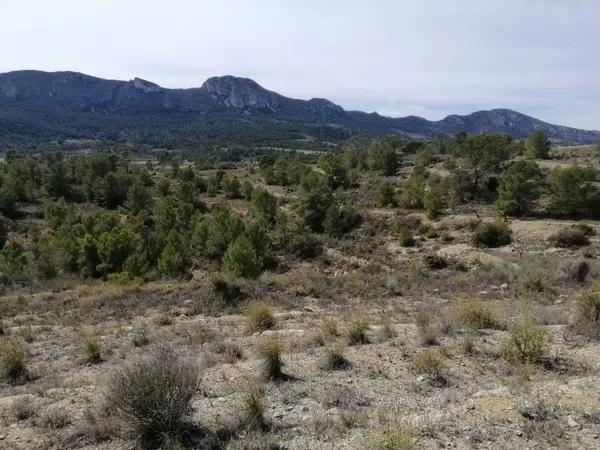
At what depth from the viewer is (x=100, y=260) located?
100ft

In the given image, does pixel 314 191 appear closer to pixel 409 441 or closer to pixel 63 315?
pixel 63 315

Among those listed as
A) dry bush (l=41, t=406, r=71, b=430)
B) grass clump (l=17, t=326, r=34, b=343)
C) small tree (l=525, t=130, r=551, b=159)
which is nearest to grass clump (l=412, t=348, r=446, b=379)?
dry bush (l=41, t=406, r=71, b=430)

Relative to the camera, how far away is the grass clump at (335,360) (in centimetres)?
784

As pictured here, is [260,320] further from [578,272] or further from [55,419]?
[578,272]

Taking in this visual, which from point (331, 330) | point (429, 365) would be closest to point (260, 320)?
point (331, 330)

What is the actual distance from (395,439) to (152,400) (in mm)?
3013

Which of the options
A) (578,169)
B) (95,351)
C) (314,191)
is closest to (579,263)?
(95,351)

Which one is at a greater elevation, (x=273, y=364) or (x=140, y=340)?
(x=273, y=364)

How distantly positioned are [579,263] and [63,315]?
1810 cm

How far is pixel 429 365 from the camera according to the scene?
7270 mm

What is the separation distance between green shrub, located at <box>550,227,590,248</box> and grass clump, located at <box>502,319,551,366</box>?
2363 centimetres

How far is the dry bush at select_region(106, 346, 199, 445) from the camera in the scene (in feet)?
18.4

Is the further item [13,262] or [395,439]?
[13,262]

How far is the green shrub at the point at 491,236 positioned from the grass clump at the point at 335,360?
2536cm
